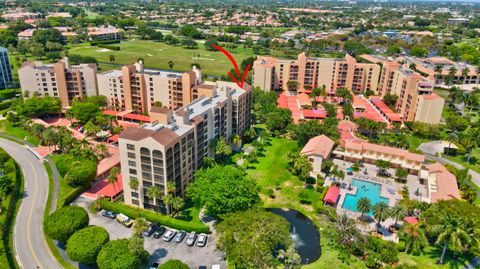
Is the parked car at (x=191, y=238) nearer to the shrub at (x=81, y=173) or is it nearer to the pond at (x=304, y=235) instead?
the pond at (x=304, y=235)

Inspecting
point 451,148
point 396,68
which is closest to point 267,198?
point 451,148

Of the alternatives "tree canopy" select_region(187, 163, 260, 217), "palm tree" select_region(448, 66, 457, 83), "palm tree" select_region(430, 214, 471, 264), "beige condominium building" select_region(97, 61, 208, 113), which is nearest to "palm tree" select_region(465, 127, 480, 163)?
"palm tree" select_region(430, 214, 471, 264)

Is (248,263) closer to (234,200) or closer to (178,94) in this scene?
(234,200)

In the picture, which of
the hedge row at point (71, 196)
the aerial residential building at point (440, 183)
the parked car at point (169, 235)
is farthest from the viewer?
the aerial residential building at point (440, 183)

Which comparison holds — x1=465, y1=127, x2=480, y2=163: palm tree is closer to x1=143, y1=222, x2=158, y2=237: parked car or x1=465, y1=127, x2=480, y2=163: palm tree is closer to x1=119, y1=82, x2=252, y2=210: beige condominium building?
x1=119, y1=82, x2=252, y2=210: beige condominium building

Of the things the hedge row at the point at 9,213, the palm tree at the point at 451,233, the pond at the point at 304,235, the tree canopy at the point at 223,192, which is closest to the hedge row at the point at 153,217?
the tree canopy at the point at 223,192

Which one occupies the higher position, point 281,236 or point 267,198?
point 281,236
